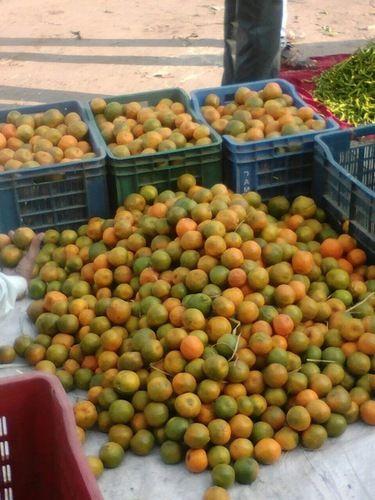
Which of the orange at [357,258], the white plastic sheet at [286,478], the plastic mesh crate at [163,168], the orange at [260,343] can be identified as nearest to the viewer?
the white plastic sheet at [286,478]

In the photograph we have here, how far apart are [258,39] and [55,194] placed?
209 cm

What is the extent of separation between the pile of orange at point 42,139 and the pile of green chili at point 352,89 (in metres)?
1.91

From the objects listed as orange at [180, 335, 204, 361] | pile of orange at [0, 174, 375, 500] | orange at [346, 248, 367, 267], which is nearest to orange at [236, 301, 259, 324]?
pile of orange at [0, 174, 375, 500]

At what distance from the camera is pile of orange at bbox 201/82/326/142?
3621mm

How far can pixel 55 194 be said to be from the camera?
3490mm

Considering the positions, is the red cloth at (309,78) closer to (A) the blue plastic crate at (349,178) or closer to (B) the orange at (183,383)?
(A) the blue plastic crate at (349,178)

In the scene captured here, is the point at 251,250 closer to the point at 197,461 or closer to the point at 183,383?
the point at 183,383

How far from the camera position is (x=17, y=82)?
6.38m

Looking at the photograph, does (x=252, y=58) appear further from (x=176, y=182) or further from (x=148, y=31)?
(x=148, y=31)

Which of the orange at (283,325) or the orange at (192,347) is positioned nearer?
the orange at (192,347)

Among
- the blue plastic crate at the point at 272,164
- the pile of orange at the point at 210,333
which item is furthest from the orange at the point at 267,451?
the blue plastic crate at the point at 272,164

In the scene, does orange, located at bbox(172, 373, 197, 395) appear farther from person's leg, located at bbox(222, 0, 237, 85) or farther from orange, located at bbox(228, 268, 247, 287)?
person's leg, located at bbox(222, 0, 237, 85)

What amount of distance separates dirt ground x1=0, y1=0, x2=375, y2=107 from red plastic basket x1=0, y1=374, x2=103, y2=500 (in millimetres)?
4542

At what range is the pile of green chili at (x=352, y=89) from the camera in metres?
4.78
